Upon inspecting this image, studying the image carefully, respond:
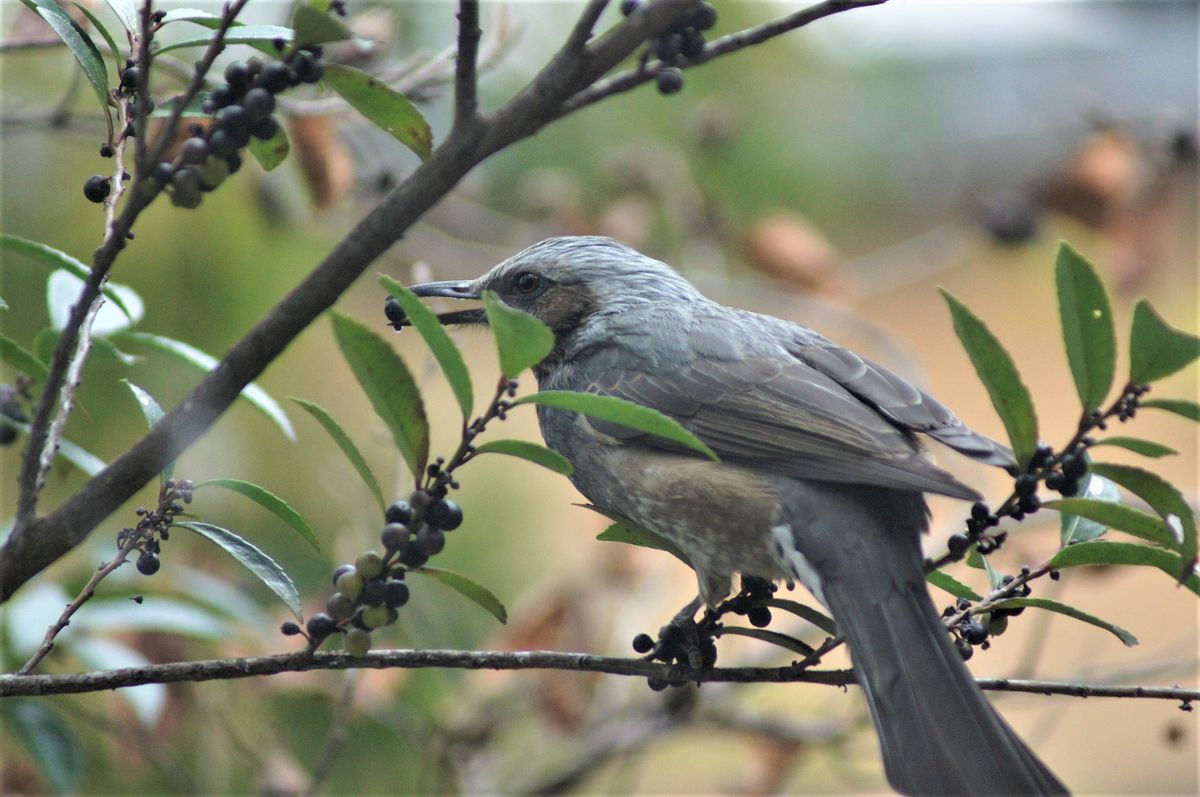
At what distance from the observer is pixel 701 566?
276cm

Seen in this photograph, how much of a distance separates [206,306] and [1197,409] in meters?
3.51

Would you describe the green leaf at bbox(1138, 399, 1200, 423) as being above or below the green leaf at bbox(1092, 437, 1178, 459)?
below

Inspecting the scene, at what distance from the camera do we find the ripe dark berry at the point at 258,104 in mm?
1813

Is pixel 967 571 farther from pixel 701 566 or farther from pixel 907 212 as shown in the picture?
pixel 701 566

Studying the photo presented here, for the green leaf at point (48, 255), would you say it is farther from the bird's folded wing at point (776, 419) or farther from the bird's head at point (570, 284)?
the bird's head at point (570, 284)

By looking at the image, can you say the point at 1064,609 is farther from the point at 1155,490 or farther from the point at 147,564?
the point at 147,564

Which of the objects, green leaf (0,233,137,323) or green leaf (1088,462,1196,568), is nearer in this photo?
green leaf (1088,462,1196,568)

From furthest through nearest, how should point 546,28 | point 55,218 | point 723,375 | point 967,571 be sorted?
1. point 967,571
2. point 546,28
3. point 55,218
4. point 723,375

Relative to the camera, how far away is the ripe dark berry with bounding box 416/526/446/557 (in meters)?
1.81

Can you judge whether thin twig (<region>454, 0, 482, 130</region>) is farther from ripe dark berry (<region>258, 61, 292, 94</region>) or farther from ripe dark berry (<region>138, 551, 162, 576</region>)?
ripe dark berry (<region>138, 551, 162, 576</region>)

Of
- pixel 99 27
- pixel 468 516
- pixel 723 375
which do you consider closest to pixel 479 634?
pixel 468 516

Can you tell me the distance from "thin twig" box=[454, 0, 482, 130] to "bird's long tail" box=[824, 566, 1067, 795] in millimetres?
1288

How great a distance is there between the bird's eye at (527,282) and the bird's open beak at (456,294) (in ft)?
0.63

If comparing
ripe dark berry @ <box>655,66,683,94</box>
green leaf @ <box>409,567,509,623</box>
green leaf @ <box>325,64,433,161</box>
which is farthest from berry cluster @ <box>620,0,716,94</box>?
green leaf @ <box>409,567,509,623</box>
